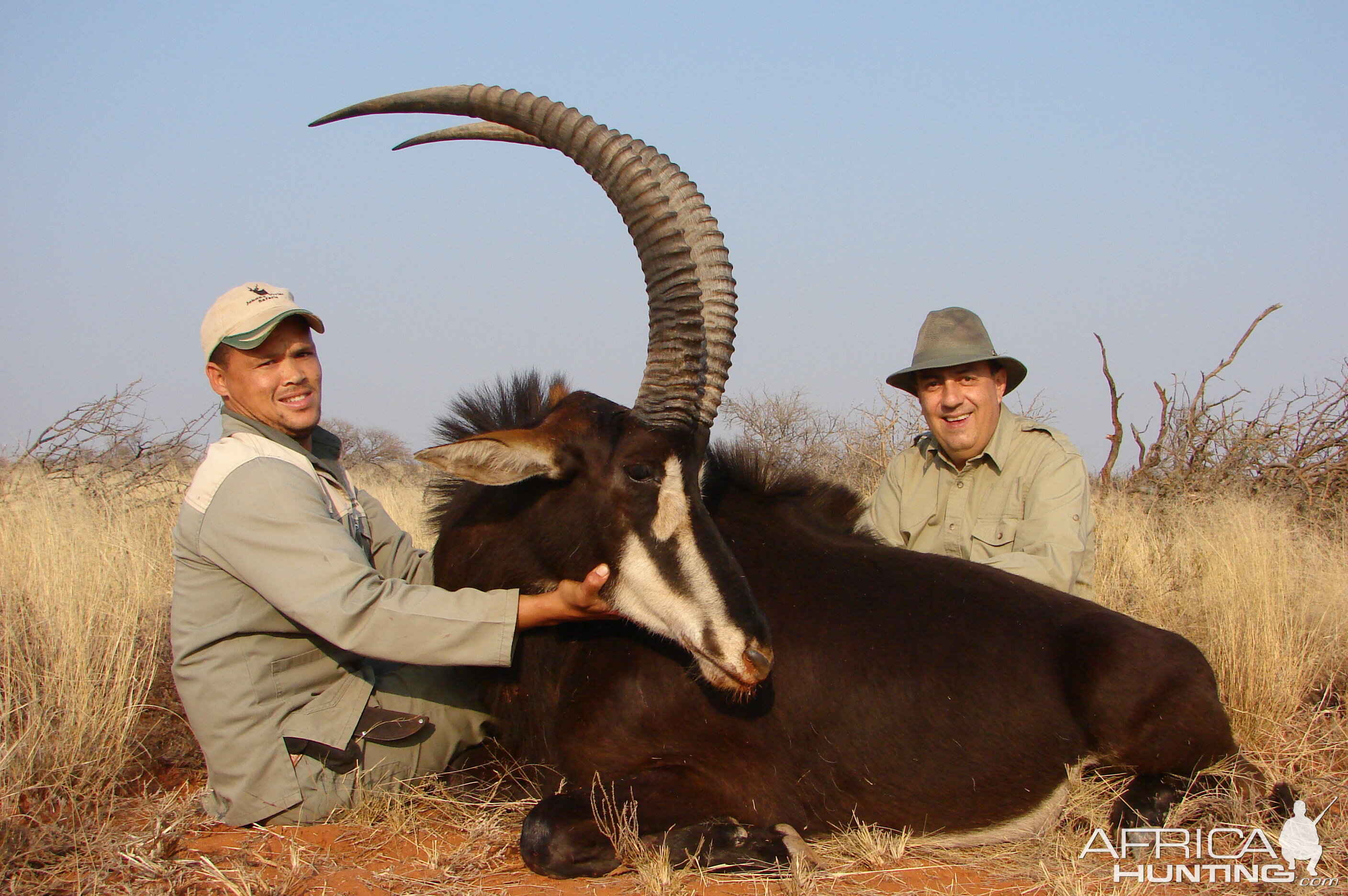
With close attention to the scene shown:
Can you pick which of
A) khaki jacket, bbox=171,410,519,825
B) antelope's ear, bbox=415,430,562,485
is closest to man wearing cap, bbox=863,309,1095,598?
antelope's ear, bbox=415,430,562,485

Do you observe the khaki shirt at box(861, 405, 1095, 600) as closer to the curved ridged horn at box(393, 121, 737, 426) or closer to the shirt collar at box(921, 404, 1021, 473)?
the shirt collar at box(921, 404, 1021, 473)

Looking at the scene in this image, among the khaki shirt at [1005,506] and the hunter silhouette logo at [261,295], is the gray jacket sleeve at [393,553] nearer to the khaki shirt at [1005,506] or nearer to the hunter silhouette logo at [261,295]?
the hunter silhouette logo at [261,295]

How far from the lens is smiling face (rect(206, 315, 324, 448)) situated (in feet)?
13.0

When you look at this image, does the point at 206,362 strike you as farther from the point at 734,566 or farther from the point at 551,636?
the point at 734,566

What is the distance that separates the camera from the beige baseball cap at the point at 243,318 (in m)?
3.85

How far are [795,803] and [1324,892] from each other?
174 cm

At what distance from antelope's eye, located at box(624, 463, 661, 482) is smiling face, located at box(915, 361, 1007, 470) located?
2.26 meters

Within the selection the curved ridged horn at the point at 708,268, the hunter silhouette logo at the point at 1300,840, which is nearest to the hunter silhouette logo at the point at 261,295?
the curved ridged horn at the point at 708,268

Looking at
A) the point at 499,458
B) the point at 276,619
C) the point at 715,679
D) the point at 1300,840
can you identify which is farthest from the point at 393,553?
the point at 1300,840

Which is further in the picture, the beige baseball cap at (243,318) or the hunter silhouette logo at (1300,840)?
the beige baseball cap at (243,318)

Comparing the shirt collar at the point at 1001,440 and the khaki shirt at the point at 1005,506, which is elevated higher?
the shirt collar at the point at 1001,440

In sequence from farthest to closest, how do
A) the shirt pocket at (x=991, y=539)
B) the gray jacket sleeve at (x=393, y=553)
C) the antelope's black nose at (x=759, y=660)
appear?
the shirt pocket at (x=991, y=539) → the gray jacket sleeve at (x=393, y=553) → the antelope's black nose at (x=759, y=660)

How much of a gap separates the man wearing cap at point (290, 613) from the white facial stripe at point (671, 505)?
10.5 inches

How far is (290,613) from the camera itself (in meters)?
3.51
